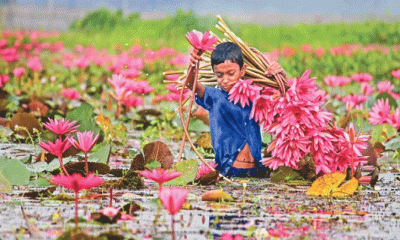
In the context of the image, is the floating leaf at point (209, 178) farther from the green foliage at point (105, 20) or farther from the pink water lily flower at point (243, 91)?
the green foliage at point (105, 20)

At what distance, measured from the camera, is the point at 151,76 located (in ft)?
34.8

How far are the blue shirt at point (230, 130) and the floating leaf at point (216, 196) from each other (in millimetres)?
724

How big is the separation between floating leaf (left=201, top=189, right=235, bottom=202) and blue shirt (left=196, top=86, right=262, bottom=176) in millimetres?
724

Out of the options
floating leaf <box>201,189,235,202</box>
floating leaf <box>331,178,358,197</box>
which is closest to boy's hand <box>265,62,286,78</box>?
floating leaf <box>331,178,358,197</box>

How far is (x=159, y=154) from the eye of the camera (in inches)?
158

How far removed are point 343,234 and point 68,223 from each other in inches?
35.9

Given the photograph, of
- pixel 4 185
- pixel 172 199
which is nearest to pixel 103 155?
pixel 4 185

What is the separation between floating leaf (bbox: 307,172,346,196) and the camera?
11.7ft

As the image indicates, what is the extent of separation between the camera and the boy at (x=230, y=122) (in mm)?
3906

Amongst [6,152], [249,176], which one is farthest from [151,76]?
[249,176]

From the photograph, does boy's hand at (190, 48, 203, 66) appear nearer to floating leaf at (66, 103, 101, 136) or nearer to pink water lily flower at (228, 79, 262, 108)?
pink water lily flower at (228, 79, 262, 108)

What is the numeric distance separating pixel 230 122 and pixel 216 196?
30.8 inches

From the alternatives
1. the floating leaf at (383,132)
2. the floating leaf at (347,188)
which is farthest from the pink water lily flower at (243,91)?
the floating leaf at (383,132)

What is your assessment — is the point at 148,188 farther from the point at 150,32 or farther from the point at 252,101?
the point at 150,32
